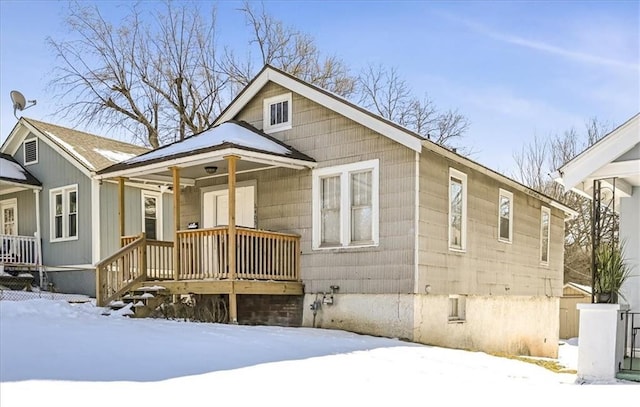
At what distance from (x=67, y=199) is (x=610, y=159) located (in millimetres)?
15344

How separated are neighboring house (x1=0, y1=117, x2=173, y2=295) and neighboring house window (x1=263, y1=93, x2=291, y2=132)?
539 cm

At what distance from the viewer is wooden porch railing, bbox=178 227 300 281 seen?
12234mm

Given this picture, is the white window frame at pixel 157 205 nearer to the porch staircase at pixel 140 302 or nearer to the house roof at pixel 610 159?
the porch staircase at pixel 140 302

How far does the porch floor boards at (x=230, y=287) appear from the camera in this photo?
12.0m

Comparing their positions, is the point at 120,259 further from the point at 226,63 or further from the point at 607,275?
the point at 226,63

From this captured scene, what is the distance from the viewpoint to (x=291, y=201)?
1349 cm

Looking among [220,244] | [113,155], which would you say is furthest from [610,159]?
[113,155]

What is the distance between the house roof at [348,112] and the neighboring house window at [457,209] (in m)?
0.37

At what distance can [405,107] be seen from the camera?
32.5 metres

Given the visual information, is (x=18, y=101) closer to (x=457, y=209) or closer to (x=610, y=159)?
(x=457, y=209)

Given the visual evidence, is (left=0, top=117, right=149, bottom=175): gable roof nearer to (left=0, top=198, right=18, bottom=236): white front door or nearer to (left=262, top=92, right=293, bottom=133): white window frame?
(left=0, top=198, right=18, bottom=236): white front door

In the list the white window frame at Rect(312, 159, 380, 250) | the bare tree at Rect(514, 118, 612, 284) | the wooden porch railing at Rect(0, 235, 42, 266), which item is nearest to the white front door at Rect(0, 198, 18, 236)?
the wooden porch railing at Rect(0, 235, 42, 266)

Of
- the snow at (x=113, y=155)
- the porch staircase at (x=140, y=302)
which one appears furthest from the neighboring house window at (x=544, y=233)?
the snow at (x=113, y=155)

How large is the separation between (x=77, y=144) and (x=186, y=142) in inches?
291
